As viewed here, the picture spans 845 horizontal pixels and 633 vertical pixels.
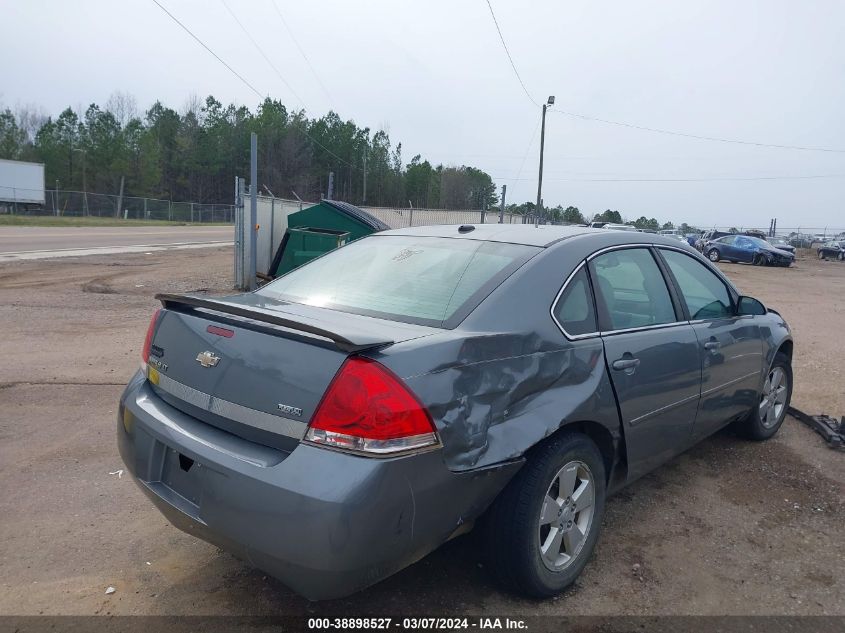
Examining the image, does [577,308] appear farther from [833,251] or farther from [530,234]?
[833,251]

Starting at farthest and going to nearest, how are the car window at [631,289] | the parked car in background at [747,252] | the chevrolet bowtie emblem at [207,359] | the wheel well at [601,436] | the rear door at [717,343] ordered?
the parked car in background at [747,252] → the rear door at [717,343] → the car window at [631,289] → the wheel well at [601,436] → the chevrolet bowtie emblem at [207,359]

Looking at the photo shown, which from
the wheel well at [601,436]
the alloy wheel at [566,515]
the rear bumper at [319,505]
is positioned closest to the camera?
the rear bumper at [319,505]

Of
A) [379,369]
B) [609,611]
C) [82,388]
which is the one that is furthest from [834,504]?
[82,388]

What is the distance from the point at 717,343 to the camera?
13.0ft

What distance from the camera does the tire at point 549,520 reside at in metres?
2.65

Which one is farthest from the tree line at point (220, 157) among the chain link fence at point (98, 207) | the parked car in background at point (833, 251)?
the parked car in background at point (833, 251)

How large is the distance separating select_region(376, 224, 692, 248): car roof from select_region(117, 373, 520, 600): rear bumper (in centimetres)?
126

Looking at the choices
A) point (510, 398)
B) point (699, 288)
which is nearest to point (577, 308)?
point (510, 398)

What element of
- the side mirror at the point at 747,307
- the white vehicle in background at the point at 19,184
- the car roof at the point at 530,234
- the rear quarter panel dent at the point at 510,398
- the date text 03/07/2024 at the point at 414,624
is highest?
the white vehicle in background at the point at 19,184

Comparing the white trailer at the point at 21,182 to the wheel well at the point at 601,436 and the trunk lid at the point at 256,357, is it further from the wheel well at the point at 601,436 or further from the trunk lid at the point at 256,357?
the wheel well at the point at 601,436

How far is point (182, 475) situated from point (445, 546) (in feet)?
4.50

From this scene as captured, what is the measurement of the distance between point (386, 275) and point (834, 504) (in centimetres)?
305

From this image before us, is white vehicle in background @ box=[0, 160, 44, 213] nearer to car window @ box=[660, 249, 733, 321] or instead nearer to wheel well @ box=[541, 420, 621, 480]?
car window @ box=[660, 249, 733, 321]

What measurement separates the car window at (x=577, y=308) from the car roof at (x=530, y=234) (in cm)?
25
